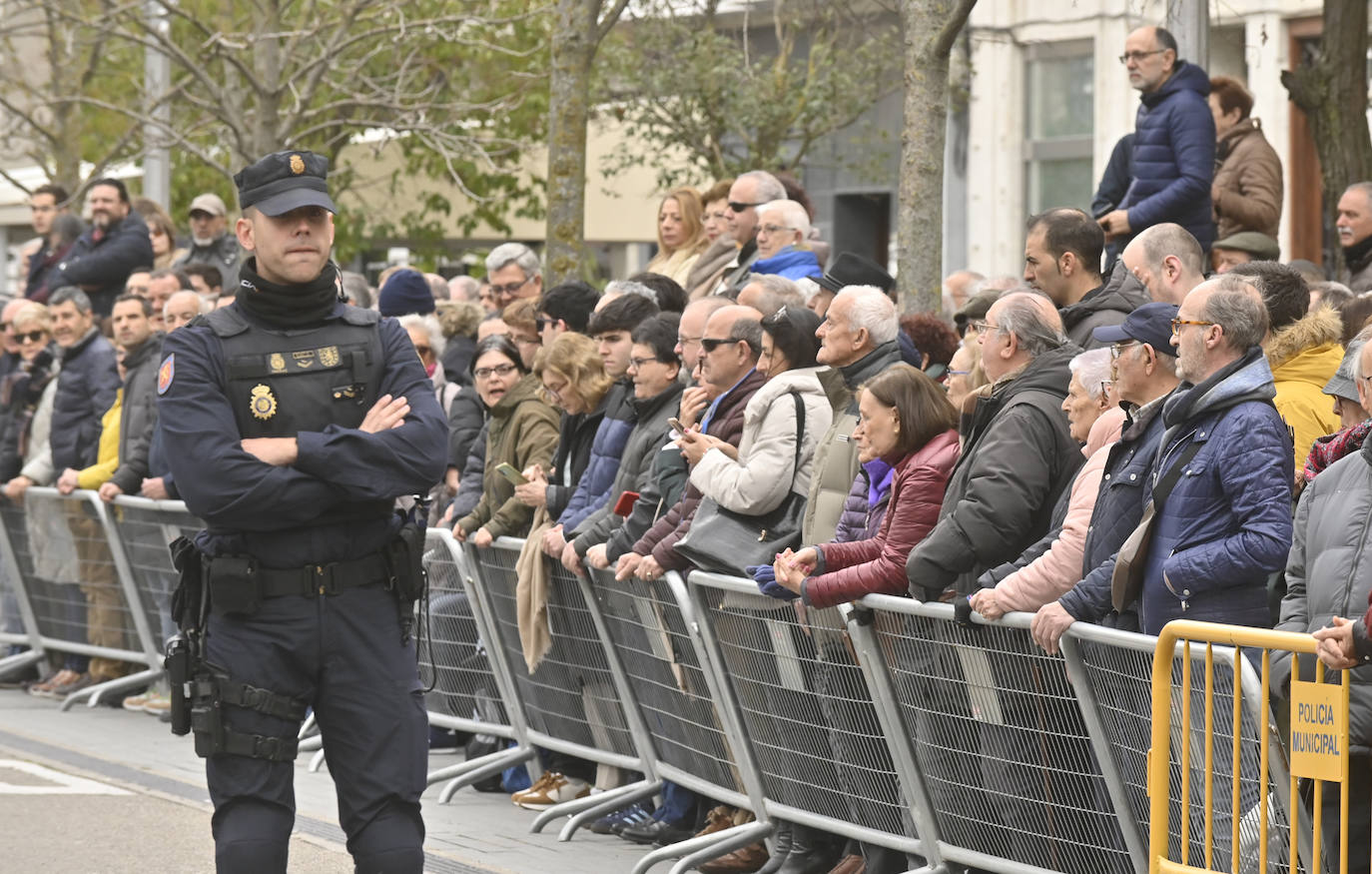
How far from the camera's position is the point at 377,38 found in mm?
20766

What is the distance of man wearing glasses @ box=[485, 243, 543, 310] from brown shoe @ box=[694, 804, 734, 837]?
4.43m

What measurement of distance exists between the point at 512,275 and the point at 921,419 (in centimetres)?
521

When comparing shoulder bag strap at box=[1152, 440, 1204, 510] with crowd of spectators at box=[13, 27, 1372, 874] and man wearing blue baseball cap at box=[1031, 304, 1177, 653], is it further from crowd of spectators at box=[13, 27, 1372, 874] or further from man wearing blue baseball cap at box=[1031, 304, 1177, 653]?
man wearing blue baseball cap at box=[1031, 304, 1177, 653]

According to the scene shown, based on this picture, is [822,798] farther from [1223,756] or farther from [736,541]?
[1223,756]

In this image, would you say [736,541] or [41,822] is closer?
[736,541]

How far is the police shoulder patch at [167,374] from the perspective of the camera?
5629 mm

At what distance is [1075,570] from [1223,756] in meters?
0.96

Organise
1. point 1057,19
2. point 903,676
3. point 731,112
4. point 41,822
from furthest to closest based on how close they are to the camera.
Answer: point 1057,19
point 731,112
point 41,822
point 903,676

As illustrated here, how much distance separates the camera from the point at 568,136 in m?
12.7

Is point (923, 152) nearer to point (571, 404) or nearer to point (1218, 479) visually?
point (571, 404)

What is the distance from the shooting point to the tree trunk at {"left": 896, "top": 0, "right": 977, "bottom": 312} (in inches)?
409

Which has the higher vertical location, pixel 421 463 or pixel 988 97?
pixel 988 97

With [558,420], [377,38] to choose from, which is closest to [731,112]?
[377,38]

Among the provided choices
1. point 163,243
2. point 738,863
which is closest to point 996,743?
point 738,863
